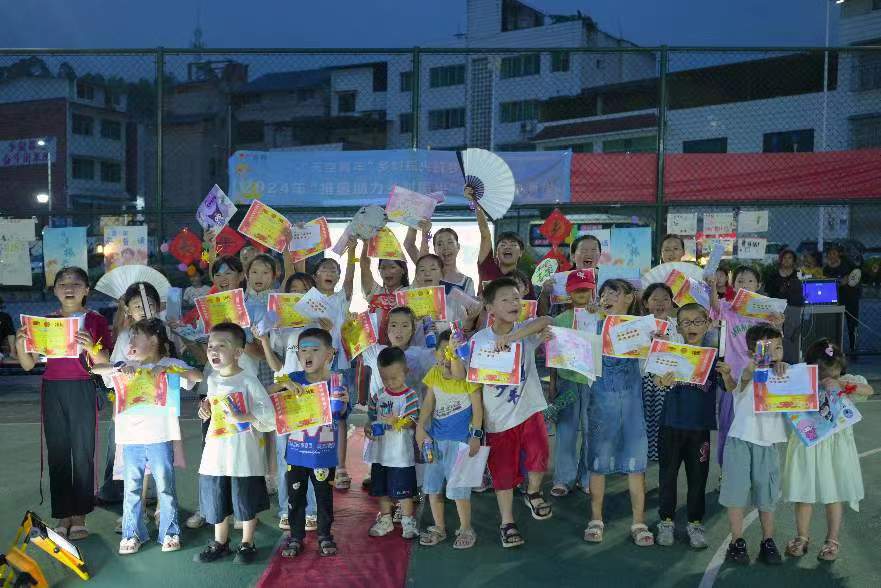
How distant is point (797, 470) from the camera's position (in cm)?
444

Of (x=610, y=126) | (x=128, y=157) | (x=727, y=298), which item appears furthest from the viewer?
(x=128, y=157)

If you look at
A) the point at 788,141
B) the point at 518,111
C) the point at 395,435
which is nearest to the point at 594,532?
the point at 395,435

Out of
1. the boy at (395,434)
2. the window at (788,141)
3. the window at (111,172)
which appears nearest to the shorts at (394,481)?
the boy at (395,434)

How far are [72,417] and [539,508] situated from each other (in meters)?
2.79

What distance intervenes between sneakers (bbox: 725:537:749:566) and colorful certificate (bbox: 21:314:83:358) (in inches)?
146

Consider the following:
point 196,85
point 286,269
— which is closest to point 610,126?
point 196,85

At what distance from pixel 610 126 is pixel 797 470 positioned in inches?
1026

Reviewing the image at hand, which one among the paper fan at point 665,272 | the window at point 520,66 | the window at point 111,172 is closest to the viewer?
the paper fan at point 665,272

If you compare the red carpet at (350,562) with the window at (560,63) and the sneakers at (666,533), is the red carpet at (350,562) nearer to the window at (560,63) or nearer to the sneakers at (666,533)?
the sneakers at (666,533)

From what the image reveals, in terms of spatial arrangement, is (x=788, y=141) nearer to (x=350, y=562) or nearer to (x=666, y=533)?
(x=666, y=533)

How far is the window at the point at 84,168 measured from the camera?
34750mm

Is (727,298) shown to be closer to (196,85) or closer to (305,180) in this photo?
(305,180)

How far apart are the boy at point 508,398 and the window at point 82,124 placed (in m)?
32.6

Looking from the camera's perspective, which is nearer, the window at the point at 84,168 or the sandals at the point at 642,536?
the sandals at the point at 642,536
